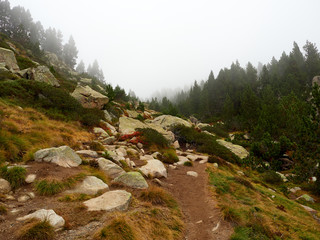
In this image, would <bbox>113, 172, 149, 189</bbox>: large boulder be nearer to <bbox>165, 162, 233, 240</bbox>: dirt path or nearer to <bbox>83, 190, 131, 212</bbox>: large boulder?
<bbox>83, 190, 131, 212</bbox>: large boulder

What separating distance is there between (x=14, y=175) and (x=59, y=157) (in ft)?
5.90

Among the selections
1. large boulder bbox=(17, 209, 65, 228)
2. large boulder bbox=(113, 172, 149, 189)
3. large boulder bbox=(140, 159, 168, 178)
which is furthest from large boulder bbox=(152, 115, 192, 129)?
large boulder bbox=(17, 209, 65, 228)

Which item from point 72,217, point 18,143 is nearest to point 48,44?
point 18,143

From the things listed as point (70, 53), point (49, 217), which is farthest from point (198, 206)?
point (70, 53)

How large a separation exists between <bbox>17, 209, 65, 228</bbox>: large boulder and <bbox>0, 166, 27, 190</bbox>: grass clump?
5.88ft

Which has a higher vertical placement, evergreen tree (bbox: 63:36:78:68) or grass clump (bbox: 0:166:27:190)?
evergreen tree (bbox: 63:36:78:68)

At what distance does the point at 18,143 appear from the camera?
6742mm

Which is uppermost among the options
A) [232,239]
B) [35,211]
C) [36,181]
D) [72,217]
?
[36,181]

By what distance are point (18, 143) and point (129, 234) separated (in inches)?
254

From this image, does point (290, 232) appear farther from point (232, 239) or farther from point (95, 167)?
point (95, 167)

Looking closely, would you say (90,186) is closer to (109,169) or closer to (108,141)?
(109,169)

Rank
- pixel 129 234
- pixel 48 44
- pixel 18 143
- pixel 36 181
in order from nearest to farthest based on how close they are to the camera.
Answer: pixel 129 234, pixel 36 181, pixel 18 143, pixel 48 44

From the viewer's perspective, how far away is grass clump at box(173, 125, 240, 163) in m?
17.5

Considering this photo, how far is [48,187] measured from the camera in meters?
4.79
